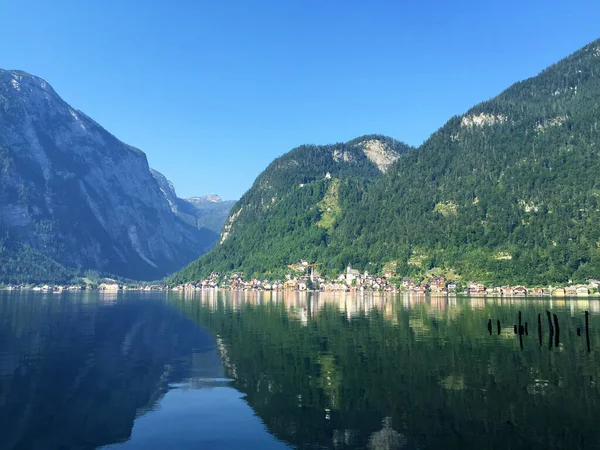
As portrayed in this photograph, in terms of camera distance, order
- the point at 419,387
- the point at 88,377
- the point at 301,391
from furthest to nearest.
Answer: the point at 88,377 → the point at 419,387 → the point at 301,391

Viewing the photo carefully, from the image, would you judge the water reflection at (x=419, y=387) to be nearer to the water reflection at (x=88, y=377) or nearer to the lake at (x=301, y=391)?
the lake at (x=301, y=391)

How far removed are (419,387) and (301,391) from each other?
33.1 feet

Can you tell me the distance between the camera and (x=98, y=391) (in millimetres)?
40688

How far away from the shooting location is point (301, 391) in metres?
40.1

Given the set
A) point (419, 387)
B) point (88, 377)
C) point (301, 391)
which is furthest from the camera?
point (88, 377)

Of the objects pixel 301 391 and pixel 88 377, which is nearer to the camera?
pixel 301 391

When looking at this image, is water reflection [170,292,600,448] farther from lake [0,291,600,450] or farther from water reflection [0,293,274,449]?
water reflection [0,293,274,449]

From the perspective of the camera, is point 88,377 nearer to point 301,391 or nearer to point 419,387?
point 301,391

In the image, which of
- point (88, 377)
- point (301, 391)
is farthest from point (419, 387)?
point (88, 377)

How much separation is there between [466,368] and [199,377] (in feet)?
87.8

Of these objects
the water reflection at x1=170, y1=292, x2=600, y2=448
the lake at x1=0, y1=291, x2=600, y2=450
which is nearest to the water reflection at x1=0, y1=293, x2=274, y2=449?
the lake at x1=0, y1=291, x2=600, y2=450

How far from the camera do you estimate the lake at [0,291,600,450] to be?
29.6m

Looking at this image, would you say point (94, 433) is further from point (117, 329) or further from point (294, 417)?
point (117, 329)

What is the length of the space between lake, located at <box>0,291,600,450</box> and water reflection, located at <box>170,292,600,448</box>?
145mm
